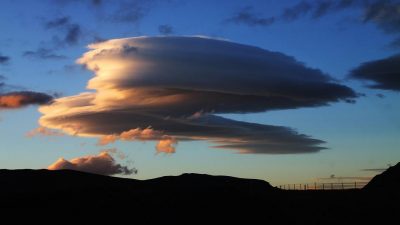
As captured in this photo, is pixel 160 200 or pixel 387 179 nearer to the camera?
pixel 160 200

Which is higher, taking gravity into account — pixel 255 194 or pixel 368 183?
pixel 368 183

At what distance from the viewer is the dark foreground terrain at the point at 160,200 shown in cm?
5247

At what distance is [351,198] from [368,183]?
56918 millimetres

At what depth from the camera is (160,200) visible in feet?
179

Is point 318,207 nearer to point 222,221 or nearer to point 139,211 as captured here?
point 222,221

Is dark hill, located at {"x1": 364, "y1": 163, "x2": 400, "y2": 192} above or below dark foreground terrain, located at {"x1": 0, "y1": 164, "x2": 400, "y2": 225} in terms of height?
above

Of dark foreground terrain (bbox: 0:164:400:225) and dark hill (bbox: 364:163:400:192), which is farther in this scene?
dark hill (bbox: 364:163:400:192)

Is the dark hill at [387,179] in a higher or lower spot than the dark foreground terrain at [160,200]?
higher

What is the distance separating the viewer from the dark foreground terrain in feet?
172

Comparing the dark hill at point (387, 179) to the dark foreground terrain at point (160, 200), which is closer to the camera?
the dark foreground terrain at point (160, 200)

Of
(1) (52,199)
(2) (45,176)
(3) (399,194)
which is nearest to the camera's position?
(1) (52,199)

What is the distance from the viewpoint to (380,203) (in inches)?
3108

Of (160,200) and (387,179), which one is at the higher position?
(387,179)

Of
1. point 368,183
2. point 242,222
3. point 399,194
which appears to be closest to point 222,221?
point 242,222
